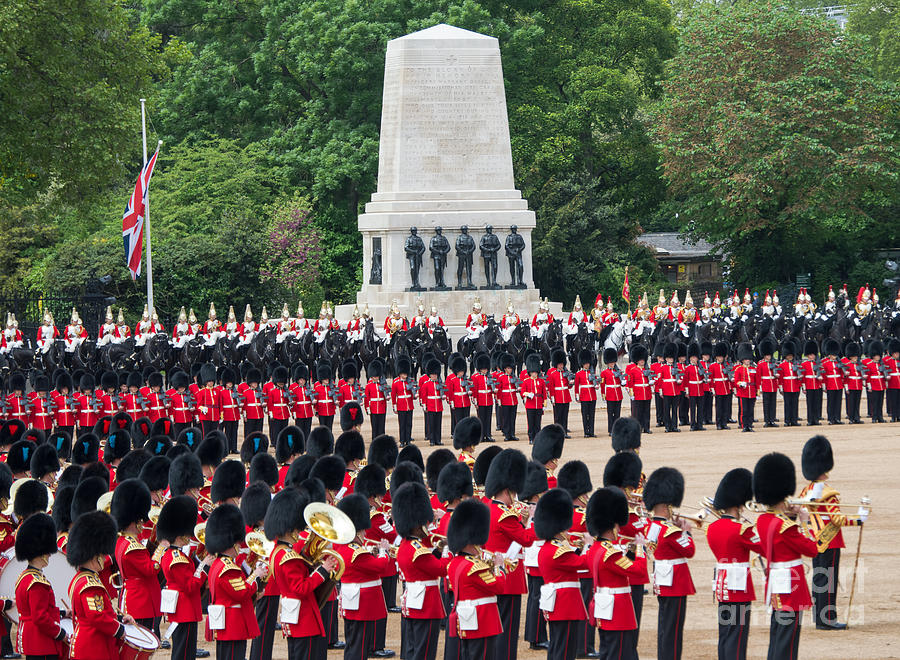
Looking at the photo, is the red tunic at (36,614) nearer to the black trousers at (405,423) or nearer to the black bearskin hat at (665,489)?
the black bearskin hat at (665,489)

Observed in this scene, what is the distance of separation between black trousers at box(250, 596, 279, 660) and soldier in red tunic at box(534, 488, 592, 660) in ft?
5.68

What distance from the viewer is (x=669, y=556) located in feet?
27.2

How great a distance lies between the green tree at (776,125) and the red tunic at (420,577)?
101 feet

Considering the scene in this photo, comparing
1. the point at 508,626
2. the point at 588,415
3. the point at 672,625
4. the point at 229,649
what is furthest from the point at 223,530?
the point at 588,415

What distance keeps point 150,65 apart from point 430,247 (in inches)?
296

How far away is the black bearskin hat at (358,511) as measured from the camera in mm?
8234

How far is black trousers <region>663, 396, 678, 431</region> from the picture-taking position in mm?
20453

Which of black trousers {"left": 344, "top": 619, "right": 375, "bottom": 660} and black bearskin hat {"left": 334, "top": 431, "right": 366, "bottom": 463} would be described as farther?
black bearskin hat {"left": 334, "top": 431, "right": 366, "bottom": 463}

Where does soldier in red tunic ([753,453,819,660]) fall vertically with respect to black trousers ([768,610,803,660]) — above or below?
above

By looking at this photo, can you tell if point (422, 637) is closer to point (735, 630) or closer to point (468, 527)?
point (468, 527)

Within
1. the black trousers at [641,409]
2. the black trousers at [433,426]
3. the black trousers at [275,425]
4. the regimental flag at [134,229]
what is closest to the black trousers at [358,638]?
the black trousers at [275,425]

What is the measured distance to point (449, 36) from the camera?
3212cm

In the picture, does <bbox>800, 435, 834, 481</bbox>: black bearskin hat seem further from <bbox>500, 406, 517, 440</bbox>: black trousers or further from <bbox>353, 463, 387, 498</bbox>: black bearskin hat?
<bbox>500, 406, 517, 440</bbox>: black trousers

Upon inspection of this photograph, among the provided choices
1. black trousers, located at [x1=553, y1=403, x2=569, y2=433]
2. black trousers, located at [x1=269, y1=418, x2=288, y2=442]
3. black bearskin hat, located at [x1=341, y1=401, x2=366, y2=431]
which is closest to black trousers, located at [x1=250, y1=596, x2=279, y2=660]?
black bearskin hat, located at [x1=341, y1=401, x2=366, y2=431]
